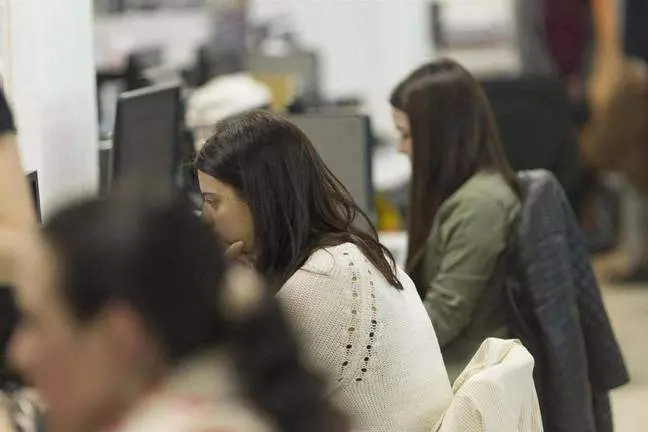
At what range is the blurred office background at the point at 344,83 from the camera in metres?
3.13

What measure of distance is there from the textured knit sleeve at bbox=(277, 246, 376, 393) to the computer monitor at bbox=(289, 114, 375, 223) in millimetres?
1648

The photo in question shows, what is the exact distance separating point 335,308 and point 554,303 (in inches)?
35.4

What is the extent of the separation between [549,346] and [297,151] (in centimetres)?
95

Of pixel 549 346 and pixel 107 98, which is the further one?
pixel 107 98

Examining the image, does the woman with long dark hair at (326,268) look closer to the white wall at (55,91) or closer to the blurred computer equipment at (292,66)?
the white wall at (55,91)

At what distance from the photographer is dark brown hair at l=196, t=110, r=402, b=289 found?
2217 millimetres

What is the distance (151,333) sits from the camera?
1.09 m

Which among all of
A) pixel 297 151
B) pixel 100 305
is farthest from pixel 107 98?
pixel 100 305

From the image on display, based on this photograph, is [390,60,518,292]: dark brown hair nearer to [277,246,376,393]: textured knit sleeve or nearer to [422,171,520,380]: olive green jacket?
[422,171,520,380]: olive green jacket

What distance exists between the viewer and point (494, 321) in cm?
302

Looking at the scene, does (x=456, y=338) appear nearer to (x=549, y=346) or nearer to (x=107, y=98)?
(x=549, y=346)

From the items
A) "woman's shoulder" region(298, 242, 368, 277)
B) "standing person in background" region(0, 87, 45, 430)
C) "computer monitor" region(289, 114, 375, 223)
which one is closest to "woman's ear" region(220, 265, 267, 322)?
"standing person in background" region(0, 87, 45, 430)

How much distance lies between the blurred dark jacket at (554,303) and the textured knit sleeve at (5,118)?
1.19 m

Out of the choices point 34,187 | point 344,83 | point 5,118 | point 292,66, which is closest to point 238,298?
point 5,118
